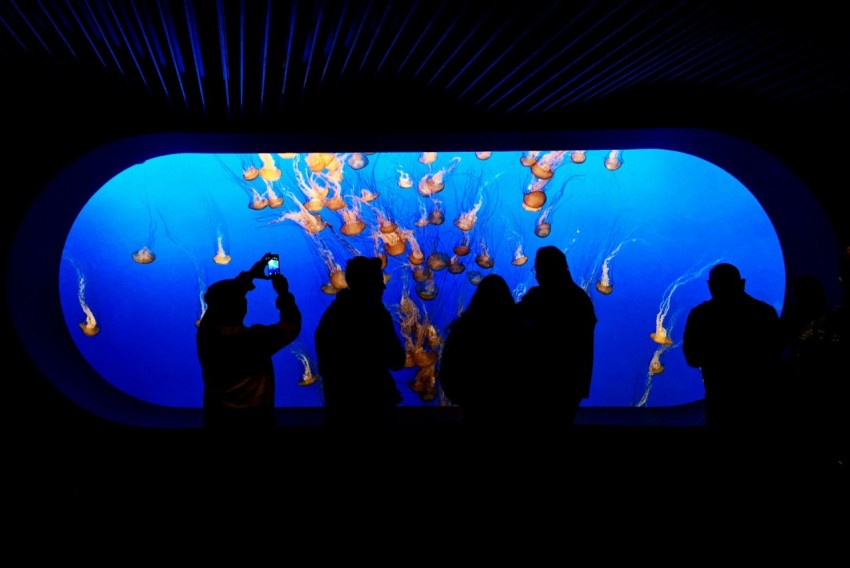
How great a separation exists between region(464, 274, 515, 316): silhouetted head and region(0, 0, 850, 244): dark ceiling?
1.14 metres

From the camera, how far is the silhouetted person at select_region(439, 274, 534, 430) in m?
1.91

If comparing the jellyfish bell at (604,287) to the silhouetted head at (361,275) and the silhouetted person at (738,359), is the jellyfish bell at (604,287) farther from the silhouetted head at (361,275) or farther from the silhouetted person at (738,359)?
the silhouetted head at (361,275)

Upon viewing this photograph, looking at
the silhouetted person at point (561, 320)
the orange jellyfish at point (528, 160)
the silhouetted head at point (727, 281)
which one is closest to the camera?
the silhouetted person at point (561, 320)

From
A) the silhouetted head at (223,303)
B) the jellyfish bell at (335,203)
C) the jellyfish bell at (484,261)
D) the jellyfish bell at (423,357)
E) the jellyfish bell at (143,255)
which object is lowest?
the jellyfish bell at (423,357)

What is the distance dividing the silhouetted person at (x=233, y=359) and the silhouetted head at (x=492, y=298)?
874mm

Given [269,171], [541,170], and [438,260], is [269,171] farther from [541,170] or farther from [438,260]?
[541,170]

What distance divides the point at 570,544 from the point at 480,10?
7.26 ft

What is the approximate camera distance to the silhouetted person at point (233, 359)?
2.14m

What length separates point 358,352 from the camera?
6.99 feet

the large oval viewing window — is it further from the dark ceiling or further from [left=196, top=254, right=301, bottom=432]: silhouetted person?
[left=196, top=254, right=301, bottom=432]: silhouetted person

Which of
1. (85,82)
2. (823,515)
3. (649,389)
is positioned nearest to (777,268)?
(649,389)

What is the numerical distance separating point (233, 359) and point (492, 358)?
3.56 ft

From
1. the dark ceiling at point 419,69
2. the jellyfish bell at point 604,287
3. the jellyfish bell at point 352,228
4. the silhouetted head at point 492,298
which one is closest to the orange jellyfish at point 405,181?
the jellyfish bell at point 352,228

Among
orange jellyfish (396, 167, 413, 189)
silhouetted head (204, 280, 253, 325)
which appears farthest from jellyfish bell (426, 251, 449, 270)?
silhouetted head (204, 280, 253, 325)
